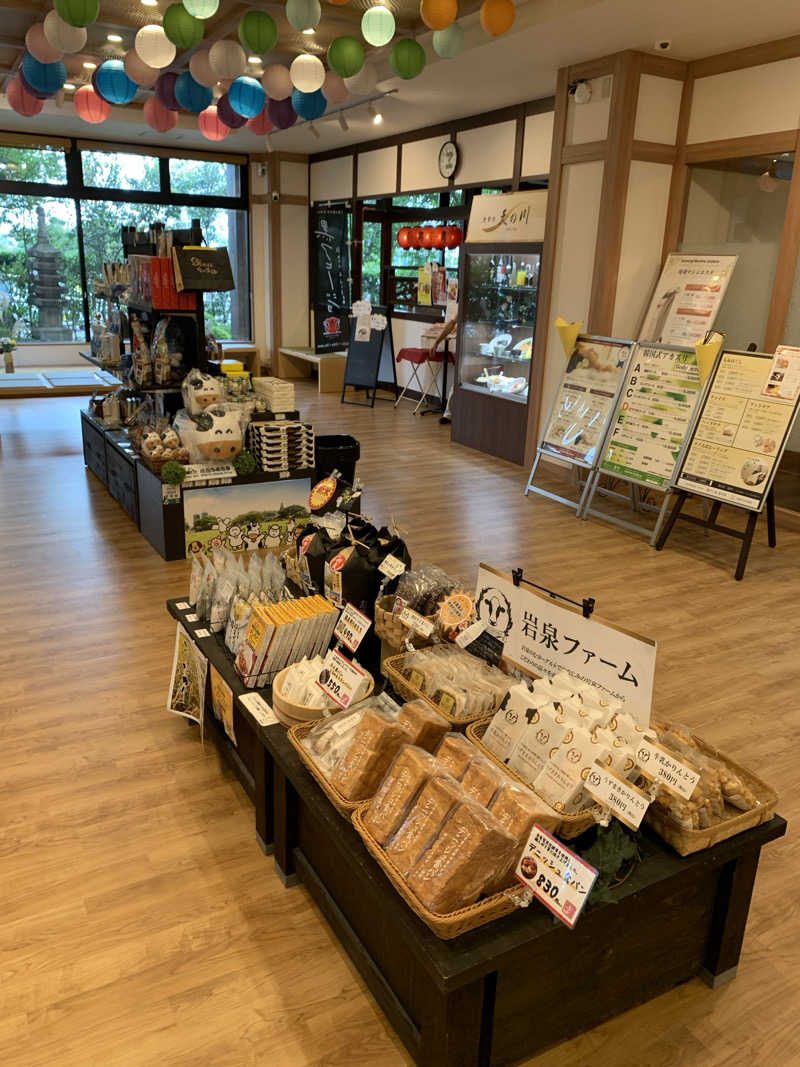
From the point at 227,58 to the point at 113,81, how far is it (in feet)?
3.69

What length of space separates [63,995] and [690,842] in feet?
4.80

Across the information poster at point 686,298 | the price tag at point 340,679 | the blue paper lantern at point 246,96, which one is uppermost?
the blue paper lantern at point 246,96

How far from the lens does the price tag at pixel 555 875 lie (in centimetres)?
149

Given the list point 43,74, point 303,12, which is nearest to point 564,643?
point 303,12

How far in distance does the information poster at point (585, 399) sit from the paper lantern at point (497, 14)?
7.10 ft

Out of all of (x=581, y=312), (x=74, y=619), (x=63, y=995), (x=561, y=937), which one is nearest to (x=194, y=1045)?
(x=63, y=995)

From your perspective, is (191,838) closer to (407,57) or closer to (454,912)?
(454,912)

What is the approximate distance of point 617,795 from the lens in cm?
166

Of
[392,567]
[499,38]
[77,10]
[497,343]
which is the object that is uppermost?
[499,38]

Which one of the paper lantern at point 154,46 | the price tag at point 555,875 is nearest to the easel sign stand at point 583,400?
the paper lantern at point 154,46

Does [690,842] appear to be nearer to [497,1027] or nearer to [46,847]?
[497,1027]

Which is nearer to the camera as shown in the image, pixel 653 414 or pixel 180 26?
pixel 180 26

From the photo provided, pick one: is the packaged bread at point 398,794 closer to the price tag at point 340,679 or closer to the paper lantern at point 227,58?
the price tag at point 340,679

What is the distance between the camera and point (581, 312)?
6.43 meters
